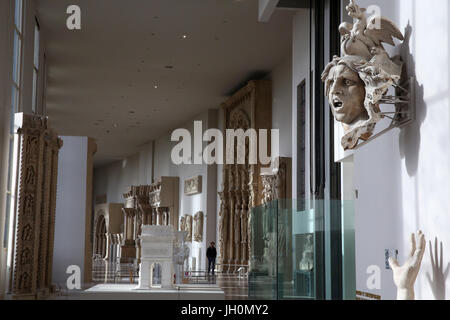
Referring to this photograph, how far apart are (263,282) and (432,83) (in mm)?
4902

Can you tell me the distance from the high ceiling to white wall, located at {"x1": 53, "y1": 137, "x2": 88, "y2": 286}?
4051 millimetres

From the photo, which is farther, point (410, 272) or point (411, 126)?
point (411, 126)

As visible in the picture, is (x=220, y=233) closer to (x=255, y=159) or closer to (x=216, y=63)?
(x=255, y=159)

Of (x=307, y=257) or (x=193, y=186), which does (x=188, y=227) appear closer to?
(x=193, y=186)

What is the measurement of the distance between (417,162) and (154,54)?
698 inches

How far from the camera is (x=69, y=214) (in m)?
17.0

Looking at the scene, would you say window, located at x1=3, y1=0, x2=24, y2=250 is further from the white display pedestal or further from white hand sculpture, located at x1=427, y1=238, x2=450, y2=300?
white hand sculpture, located at x1=427, y1=238, x2=450, y2=300

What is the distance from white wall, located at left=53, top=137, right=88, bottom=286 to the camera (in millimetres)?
16641

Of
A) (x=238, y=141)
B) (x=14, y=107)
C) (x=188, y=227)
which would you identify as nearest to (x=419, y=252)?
(x=14, y=107)

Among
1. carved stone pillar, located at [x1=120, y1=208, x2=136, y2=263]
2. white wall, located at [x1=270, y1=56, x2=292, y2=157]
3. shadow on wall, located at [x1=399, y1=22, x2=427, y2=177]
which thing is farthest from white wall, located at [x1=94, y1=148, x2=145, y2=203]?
shadow on wall, located at [x1=399, y1=22, x2=427, y2=177]

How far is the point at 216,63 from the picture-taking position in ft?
74.0

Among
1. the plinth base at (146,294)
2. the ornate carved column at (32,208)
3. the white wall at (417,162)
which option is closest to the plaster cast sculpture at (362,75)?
the white wall at (417,162)

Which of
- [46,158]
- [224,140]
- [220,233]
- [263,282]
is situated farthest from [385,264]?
[224,140]

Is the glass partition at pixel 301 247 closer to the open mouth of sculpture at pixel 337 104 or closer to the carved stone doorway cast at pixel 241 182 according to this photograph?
the open mouth of sculpture at pixel 337 104
